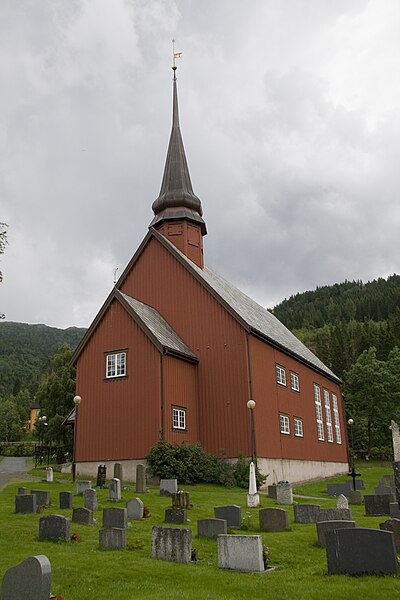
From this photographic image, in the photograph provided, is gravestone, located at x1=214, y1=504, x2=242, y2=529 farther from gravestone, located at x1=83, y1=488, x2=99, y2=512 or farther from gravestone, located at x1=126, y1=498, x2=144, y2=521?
gravestone, located at x1=83, y1=488, x2=99, y2=512

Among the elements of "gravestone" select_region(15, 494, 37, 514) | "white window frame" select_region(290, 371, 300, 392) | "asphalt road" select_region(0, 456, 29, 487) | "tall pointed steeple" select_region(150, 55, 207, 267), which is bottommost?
"gravestone" select_region(15, 494, 37, 514)

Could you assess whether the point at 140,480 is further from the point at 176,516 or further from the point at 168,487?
the point at 176,516

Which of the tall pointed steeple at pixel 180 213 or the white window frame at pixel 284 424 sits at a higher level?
the tall pointed steeple at pixel 180 213

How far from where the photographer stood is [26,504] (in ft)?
49.5

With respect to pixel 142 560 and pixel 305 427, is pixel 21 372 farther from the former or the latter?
pixel 142 560

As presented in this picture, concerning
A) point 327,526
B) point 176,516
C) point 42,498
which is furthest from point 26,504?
point 327,526

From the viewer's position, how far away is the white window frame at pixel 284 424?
28.7m

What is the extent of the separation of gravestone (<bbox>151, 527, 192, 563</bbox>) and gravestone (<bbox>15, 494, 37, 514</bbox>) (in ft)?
19.4

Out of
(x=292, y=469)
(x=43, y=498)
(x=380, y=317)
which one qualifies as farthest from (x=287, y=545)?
(x=380, y=317)

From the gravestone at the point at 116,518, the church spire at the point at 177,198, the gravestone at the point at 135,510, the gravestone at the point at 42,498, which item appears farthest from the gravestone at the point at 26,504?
the church spire at the point at 177,198

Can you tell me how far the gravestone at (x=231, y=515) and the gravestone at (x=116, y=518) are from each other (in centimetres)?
249

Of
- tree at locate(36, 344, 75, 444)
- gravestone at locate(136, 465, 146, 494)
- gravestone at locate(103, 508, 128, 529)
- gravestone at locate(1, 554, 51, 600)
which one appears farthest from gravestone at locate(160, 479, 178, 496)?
tree at locate(36, 344, 75, 444)

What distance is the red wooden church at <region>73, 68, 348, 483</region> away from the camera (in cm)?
2456

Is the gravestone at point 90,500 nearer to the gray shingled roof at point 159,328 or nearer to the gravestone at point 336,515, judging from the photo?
the gravestone at point 336,515
